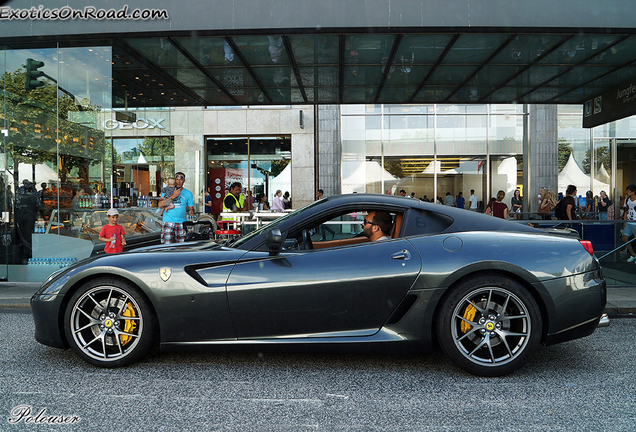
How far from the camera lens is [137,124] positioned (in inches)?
545

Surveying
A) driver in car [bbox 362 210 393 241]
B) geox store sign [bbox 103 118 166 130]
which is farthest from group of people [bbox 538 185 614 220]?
geox store sign [bbox 103 118 166 130]

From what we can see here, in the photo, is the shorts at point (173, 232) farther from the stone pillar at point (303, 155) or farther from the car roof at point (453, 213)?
the stone pillar at point (303, 155)

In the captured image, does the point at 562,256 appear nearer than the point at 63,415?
No

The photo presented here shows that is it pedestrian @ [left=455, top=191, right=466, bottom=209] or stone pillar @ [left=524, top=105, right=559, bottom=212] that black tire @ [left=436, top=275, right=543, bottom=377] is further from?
stone pillar @ [left=524, top=105, right=559, bottom=212]

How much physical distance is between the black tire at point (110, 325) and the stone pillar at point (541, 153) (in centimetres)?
2009

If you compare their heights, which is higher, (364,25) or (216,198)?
(364,25)

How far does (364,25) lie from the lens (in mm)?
7289

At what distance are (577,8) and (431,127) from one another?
1418cm

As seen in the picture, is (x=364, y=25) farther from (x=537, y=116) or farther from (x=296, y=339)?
(x=537, y=116)

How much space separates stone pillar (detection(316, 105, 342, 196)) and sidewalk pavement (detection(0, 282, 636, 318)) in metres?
14.6

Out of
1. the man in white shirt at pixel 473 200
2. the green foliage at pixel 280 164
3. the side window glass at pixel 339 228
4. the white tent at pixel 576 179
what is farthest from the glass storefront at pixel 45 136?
the white tent at pixel 576 179

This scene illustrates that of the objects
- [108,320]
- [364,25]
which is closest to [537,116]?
[364,25]

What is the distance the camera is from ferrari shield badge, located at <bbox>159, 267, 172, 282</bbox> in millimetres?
3510

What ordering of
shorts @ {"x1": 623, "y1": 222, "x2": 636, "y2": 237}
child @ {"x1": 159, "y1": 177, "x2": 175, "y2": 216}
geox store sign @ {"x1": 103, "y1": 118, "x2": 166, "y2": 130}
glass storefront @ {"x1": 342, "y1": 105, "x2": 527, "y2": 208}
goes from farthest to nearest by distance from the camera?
glass storefront @ {"x1": 342, "y1": 105, "x2": 527, "y2": 208} → geox store sign @ {"x1": 103, "y1": 118, "x2": 166, "y2": 130} → child @ {"x1": 159, "y1": 177, "x2": 175, "y2": 216} → shorts @ {"x1": 623, "y1": 222, "x2": 636, "y2": 237}
